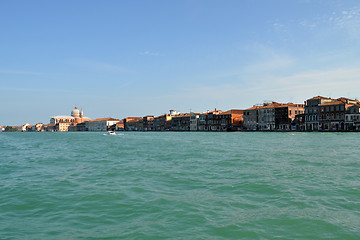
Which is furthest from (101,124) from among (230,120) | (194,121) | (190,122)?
(230,120)

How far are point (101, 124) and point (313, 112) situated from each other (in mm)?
119053

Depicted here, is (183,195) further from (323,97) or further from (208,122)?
(208,122)

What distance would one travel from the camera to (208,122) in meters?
101

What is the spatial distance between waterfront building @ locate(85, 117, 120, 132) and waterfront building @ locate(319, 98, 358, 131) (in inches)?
4500

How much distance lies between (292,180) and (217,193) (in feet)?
10.2

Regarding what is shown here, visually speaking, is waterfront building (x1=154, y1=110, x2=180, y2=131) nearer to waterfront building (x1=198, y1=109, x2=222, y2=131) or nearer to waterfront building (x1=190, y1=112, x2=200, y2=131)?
waterfront building (x1=190, y1=112, x2=200, y2=131)

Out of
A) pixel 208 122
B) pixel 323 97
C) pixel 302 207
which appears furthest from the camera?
pixel 208 122

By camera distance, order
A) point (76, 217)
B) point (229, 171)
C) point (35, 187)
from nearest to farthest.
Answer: point (76, 217) < point (35, 187) < point (229, 171)

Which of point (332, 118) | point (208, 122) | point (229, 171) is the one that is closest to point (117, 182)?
point (229, 171)

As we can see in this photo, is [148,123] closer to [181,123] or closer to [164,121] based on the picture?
[164,121]

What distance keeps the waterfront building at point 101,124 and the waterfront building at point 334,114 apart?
375ft

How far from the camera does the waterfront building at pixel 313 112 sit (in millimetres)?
68000

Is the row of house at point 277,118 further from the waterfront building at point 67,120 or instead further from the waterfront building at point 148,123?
the waterfront building at point 67,120

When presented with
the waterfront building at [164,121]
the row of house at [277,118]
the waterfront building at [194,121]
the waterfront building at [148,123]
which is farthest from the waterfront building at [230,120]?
the waterfront building at [148,123]
